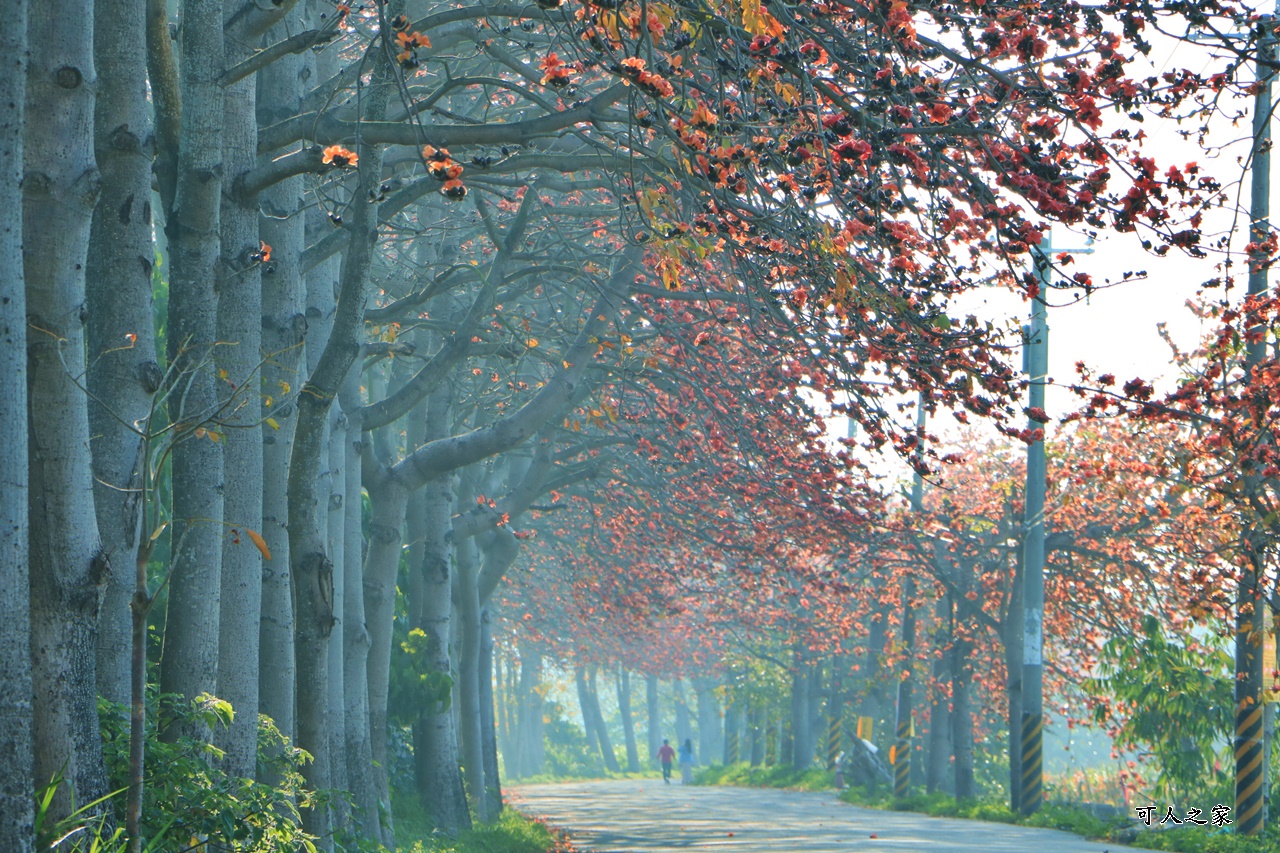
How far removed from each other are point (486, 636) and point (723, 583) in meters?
7.52

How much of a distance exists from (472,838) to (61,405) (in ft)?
38.0

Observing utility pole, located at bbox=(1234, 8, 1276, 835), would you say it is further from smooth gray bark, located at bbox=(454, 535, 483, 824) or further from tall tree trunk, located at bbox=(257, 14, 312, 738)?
smooth gray bark, located at bbox=(454, 535, 483, 824)

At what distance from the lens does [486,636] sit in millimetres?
28188

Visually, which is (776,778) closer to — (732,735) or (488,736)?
(732,735)

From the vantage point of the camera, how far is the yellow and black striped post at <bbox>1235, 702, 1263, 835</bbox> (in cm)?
1530

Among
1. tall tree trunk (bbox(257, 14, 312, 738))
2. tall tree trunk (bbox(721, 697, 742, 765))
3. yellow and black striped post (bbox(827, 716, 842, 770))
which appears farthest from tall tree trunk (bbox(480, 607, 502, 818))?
tall tree trunk (bbox(721, 697, 742, 765))

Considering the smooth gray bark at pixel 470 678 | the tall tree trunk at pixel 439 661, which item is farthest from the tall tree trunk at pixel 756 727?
the tall tree trunk at pixel 439 661

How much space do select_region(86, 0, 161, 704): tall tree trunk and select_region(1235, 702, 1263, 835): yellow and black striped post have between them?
12856mm

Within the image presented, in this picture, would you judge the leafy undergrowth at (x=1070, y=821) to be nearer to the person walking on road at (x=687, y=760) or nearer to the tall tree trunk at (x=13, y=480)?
the person walking on road at (x=687, y=760)

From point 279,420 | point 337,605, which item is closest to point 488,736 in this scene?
point 337,605

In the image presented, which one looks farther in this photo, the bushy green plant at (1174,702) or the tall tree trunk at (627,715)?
the tall tree trunk at (627,715)

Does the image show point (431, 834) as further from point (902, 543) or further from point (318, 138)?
point (318, 138)

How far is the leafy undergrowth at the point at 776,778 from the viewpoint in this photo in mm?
35875

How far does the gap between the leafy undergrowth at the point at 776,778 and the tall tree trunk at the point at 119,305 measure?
3051cm
